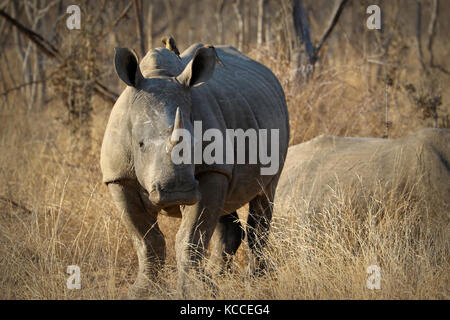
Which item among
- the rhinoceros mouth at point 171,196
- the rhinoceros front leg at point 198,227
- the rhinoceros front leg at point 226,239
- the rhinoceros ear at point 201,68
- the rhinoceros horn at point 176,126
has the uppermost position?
the rhinoceros ear at point 201,68

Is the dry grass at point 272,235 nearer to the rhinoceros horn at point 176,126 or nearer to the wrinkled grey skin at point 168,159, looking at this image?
the wrinkled grey skin at point 168,159

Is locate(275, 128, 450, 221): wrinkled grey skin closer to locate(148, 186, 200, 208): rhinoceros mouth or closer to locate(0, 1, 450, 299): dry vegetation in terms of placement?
locate(0, 1, 450, 299): dry vegetation

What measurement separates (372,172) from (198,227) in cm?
220

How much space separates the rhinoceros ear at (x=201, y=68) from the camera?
332cm

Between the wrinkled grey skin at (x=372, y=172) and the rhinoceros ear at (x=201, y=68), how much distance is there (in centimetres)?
153

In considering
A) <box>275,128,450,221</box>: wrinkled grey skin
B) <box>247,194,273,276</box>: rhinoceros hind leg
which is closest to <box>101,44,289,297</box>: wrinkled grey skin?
<box>247,194,273,276</box>: rhinoceros hind leg

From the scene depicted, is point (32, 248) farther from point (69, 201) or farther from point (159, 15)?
point (159, 15)

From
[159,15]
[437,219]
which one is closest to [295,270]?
[437,219]

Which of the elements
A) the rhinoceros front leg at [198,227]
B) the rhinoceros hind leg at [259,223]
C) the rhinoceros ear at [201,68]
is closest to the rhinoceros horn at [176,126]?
the rhinoceros ear at [201,68]

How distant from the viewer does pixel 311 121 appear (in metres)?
7.02

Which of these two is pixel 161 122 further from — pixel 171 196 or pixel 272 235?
pixel 272 235

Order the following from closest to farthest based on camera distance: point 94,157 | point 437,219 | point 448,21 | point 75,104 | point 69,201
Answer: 1. point 437,219
2. point 69,201
3. point 94,157
4. point 75,104
5. point 448,21

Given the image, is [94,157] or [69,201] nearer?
[69,201]

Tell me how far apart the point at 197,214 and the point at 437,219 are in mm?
2011
